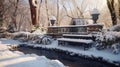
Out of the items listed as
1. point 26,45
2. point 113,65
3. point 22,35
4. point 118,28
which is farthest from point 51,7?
point 113,65

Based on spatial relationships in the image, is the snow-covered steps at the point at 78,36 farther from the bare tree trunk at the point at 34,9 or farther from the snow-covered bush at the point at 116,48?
the bare tree trunk at the point at 34,9

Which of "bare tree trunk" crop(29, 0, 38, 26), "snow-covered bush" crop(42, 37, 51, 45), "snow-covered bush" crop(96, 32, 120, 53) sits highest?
"bare tree trunk" crop(29, 0, 38, 26)

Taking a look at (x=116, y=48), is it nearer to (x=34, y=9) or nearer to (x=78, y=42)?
(x=78, y=42)

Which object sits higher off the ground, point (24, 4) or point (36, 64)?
point (24, 4)

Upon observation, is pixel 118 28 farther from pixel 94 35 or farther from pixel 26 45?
pixel 26 45

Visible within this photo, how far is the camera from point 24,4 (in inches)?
1705

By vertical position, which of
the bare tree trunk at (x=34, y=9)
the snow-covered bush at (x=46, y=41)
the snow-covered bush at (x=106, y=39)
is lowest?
the snow-covered bush at (x=46, y=41)

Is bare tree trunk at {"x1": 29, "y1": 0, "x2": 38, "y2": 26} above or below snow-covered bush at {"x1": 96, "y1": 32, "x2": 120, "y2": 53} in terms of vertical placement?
above

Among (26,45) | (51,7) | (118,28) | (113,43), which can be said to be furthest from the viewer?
(51,7)

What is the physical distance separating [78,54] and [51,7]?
35.3 m

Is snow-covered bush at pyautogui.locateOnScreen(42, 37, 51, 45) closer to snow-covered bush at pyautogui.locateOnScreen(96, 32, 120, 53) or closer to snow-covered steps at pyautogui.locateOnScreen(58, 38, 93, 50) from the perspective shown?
snow-covered steps at pyautogui.locateOnScreen(58, 38, 93, 50)

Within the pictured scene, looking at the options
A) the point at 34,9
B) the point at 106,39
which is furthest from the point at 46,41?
the point at 34,9

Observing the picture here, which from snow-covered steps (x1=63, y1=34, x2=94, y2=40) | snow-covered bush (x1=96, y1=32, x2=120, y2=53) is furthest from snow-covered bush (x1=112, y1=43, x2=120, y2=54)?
snow-covered steps (x1=63, y1=34, x2=94, y2=40)

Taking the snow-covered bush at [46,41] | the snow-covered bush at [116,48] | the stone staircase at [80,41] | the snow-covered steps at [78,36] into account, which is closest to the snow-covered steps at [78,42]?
the stone staircase at [80,41]
